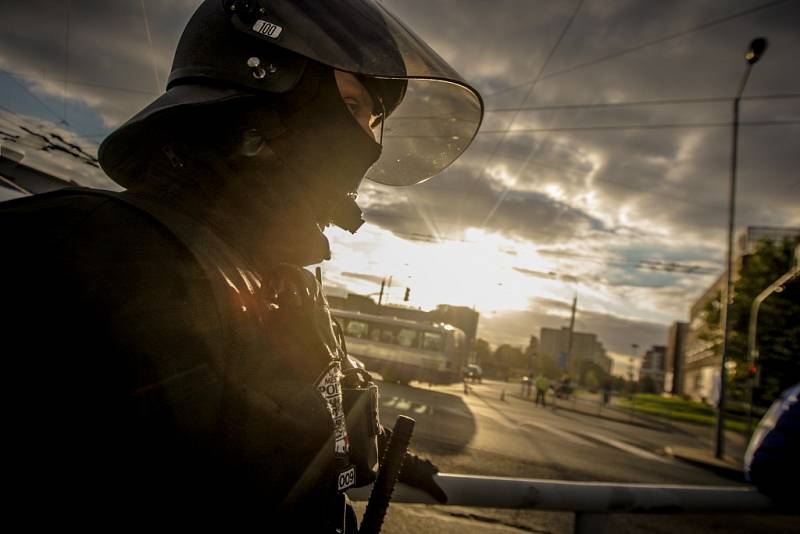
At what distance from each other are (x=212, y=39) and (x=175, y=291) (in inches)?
33.9

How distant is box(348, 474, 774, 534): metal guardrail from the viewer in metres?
1.55

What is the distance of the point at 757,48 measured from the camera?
423 inches

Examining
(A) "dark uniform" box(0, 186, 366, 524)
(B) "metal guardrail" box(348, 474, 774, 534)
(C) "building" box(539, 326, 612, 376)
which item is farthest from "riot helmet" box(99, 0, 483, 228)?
(C) "building" box(539, 326, 612, 376)

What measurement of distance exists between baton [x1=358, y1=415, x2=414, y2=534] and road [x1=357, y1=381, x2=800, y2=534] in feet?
8.67

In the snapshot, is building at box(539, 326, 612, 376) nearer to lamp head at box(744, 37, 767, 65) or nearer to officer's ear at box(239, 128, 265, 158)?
lamp head at box(744, 37, 767, 65)

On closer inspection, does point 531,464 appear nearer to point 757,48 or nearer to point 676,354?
point 757,48

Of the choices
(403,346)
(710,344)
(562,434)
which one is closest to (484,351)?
(710,344)

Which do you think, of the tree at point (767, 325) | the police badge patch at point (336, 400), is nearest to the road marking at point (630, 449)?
the police badge patch at point (336, 400)

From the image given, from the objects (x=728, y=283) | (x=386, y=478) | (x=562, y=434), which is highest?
(x=728, y=283)

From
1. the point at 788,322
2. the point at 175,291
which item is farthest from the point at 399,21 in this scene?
the point at 788,322

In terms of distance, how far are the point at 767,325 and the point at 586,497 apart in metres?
30.1

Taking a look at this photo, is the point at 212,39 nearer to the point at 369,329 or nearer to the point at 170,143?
the point at 170,143

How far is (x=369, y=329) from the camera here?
18.2m

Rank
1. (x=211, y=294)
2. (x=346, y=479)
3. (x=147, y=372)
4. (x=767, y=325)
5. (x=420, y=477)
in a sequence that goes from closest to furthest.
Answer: (x=147, y=372)
(x=211, y=294)
(x=346, y=479)
(x=420, y=477)
(x=767, y=325)
